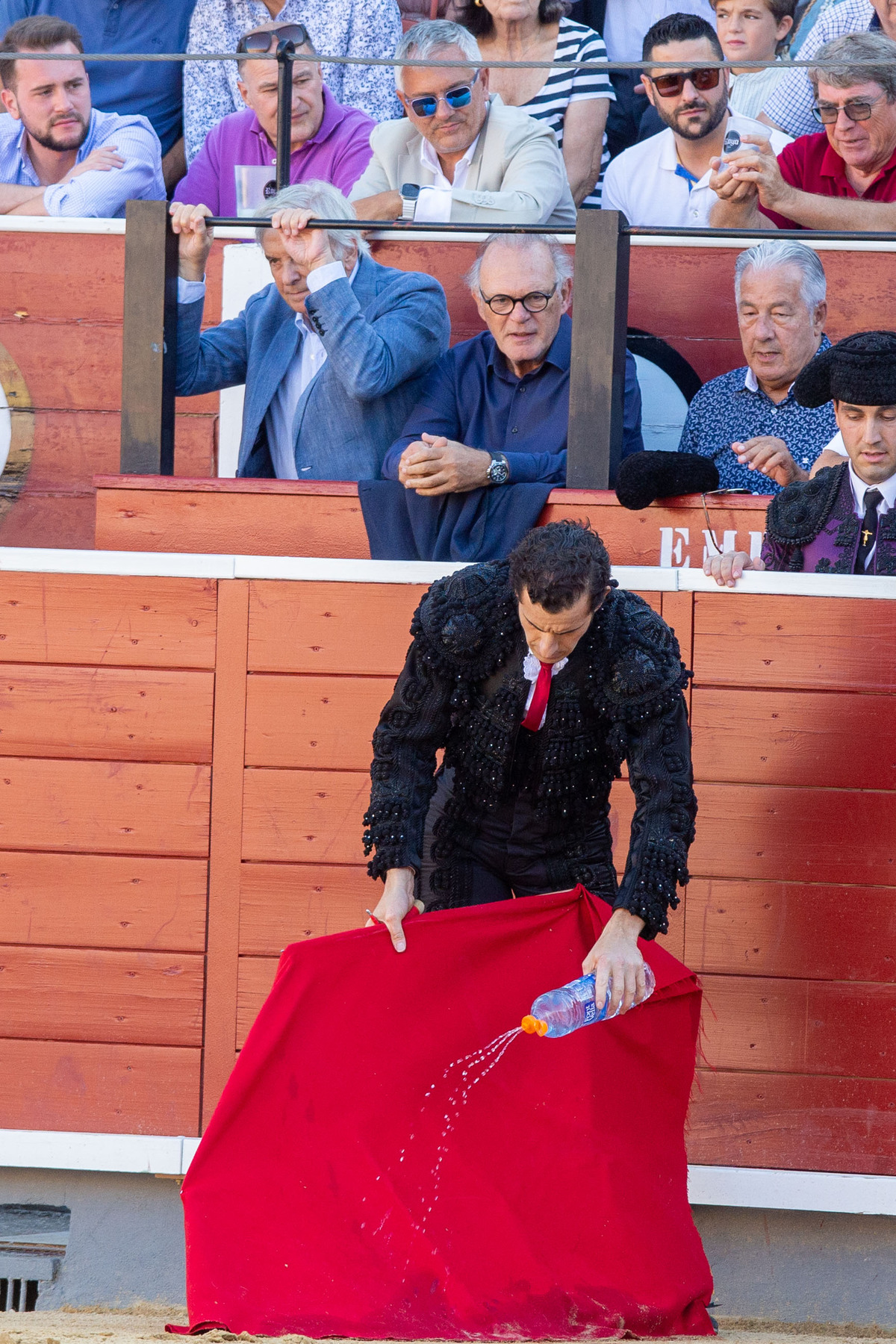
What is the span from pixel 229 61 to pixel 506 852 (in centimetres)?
338

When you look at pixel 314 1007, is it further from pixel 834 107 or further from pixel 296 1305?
pixel 834 107

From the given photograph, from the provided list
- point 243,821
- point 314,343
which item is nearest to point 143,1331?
point 243,821

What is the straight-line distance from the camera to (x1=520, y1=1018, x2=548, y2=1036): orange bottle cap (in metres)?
2.88

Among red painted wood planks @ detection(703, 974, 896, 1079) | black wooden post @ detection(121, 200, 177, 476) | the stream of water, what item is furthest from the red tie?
black wooden post @ detection(121, 200, 177, 476)

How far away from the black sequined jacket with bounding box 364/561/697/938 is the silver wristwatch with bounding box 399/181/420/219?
177 centimetres

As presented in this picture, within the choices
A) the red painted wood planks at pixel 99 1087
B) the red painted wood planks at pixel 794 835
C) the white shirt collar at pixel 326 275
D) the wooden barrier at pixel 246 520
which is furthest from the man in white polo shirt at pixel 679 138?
the red painted wood planks at pixel 99 1087

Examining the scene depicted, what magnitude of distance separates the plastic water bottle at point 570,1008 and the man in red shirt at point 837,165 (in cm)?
230

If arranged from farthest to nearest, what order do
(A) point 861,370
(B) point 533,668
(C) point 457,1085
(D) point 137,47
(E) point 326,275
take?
(D) point 137,47 < (E) point 326,275 < (A) point 861,370 < (C) point 457,1085 < (B) point 533,668

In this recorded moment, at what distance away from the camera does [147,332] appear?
4.05m

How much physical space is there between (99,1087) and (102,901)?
479 millimetres

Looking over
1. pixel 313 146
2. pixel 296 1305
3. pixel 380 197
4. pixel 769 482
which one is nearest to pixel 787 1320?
pixel 296 1305

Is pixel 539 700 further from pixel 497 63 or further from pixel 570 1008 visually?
pixel 497 63

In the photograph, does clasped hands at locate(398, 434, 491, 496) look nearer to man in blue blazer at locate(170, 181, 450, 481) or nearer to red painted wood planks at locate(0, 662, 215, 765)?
man in blue blazer at locate(170, 181, 450, 481)

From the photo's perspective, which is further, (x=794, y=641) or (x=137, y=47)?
(x=137, y=47)
